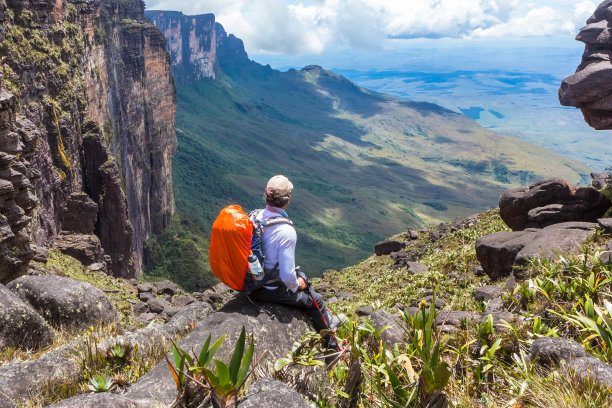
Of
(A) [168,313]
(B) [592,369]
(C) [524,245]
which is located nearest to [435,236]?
(C) [524,245]

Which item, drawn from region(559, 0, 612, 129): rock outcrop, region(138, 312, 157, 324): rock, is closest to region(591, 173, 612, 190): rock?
region(559, 0, 612, 129): rock outcrop

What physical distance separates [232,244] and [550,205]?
14.5 metres

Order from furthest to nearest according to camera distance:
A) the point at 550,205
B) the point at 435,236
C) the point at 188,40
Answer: the point at 188,40 → the point at 435,236 → the point at 550,205

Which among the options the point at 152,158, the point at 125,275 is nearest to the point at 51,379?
the point at 125,275

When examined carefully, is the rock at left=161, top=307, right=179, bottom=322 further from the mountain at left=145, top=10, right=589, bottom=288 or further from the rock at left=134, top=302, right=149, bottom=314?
the mountain at left=145, top=10, right=589, bottom=288

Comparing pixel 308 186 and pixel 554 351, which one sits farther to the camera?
pixel 308 186

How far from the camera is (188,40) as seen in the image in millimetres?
173000

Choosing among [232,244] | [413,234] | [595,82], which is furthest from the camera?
[413,234]

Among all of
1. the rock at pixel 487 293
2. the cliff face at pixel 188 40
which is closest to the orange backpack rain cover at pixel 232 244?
the rock at pixel 487 293

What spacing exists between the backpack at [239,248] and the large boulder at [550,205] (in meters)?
13.2

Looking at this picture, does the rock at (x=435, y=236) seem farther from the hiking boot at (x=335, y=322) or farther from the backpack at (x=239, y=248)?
the backpack at (x=239, y=248)

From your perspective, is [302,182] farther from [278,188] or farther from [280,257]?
[280,257]

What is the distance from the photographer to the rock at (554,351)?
17.1ft

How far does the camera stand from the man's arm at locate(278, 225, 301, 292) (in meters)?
6.19
